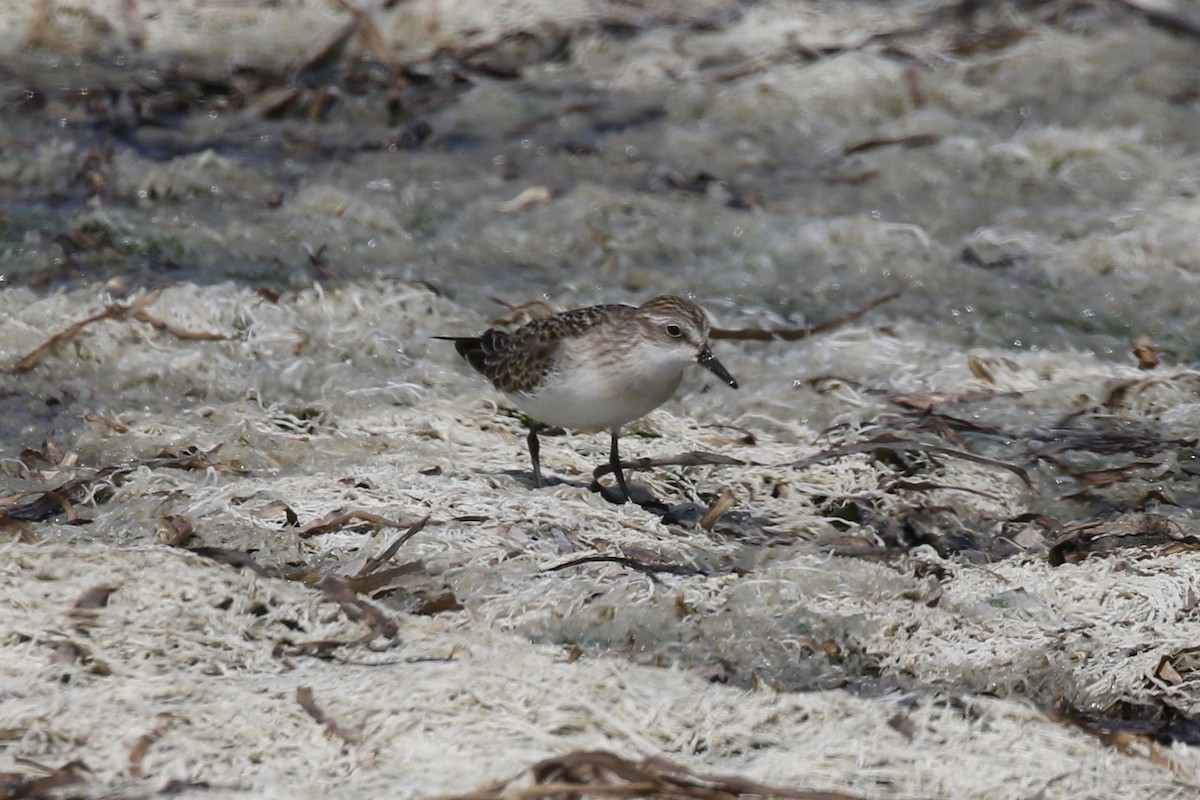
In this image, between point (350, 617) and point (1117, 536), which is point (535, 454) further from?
point (1117, 536)

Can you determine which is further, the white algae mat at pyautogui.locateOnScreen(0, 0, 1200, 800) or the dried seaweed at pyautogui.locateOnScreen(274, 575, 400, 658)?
the dried seaweed at pyautogui.locateOnScreen(274, 575, 400, 658)

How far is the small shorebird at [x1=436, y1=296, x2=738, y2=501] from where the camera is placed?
5312 millimetres

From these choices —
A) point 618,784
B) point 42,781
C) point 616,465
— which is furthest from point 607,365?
point 42,781

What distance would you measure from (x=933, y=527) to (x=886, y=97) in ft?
17.6

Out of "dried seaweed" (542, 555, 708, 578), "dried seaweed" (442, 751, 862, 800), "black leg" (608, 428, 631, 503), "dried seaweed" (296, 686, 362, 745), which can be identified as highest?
"dried seaweed" (442, 751, 862, 800)

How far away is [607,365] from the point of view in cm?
532

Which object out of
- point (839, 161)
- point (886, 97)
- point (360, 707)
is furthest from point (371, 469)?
point (886, 97)

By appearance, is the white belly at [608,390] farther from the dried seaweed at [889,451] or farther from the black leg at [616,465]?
the dried seaweed at [889,451]

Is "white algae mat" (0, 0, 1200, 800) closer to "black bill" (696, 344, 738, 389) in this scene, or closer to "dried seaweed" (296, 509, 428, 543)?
"dried seaweed" (296, 509, 428, 543)

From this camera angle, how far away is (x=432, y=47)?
1097cm

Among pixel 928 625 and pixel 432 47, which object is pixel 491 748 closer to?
pixel 928 625

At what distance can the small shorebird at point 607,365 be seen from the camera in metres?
5.31

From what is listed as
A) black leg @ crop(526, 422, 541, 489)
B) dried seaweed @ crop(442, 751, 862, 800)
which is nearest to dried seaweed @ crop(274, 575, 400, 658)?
dried seaweed @ crop(442, 751, 862, 800)

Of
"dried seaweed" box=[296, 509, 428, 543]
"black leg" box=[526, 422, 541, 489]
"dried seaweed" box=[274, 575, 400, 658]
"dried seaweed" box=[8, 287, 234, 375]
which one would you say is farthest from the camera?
"dried seaweed" box=[8, 287, 234, 375]
